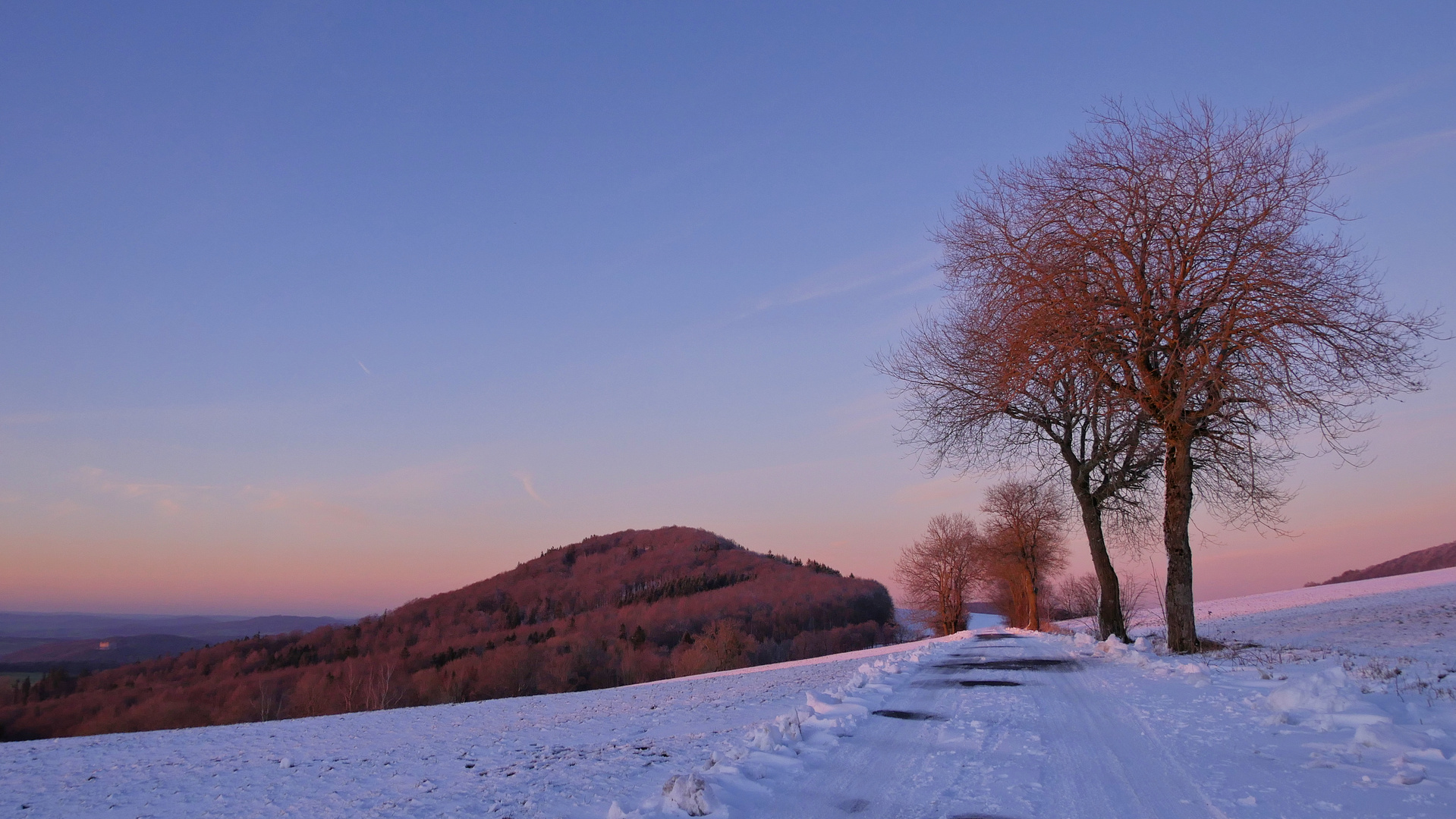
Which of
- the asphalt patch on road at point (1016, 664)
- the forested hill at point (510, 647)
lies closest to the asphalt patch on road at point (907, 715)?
the asphalt patch on road at point (1016, 664)

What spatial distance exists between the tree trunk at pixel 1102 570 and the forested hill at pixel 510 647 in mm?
37828

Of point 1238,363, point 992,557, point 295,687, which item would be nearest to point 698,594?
point 295,687

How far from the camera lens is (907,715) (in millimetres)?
7051

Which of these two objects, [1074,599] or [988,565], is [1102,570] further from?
[1074,599]

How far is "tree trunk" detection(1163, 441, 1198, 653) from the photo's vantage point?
1366cm

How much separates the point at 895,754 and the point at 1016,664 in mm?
8415

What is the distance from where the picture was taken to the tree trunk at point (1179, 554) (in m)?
13.7

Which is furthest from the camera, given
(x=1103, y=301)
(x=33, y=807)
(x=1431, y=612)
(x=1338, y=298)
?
(x=1431, y=612)

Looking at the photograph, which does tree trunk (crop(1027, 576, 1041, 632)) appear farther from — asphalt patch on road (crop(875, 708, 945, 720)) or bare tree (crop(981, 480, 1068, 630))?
asphalt patch on road (crop(875, 708, 945, 720))

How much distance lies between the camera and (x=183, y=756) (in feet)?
30.5

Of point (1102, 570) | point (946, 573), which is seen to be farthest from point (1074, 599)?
point (1102, 570)

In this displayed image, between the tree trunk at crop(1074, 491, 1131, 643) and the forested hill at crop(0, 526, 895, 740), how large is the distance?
3783cm

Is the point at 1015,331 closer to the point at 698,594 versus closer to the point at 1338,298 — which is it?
the point at 1338,298

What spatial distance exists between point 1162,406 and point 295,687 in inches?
3166
